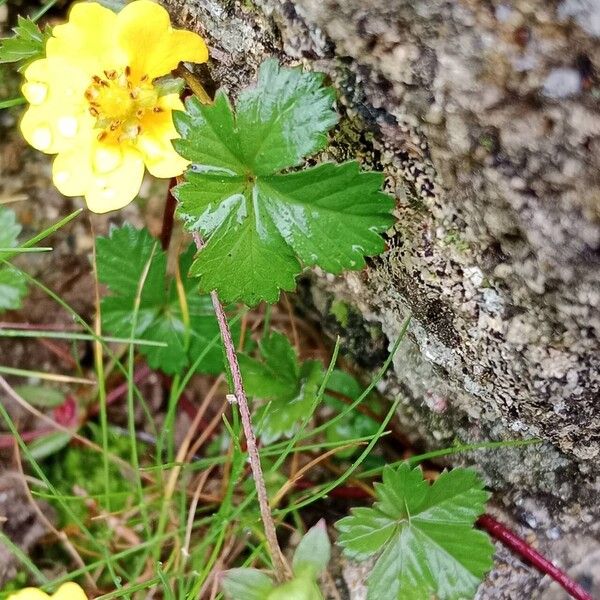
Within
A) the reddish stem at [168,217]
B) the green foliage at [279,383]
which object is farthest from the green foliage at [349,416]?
the reddish stem at [168,217]

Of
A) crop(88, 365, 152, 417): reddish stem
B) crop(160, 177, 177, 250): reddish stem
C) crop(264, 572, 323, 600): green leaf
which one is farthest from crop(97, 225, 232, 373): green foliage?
crop(264, 572, 323, 600): green leaf

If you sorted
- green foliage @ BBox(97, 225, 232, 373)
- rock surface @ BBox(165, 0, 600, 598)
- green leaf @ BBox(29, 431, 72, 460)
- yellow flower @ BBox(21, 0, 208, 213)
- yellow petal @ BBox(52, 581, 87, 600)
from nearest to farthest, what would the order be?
rock surface @ BBox(165, 0, 600, 598), yellow flower @ BBox(21, 0, 208, 213), yellow petal @ BBox(52, 581, 87, 600), green foliage @ BBox(97, 225, 232, 373), green leaf @ BBox(29, 431, 72, 460)

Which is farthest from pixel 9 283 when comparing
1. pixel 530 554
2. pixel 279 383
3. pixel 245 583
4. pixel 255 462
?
pixel 530 554

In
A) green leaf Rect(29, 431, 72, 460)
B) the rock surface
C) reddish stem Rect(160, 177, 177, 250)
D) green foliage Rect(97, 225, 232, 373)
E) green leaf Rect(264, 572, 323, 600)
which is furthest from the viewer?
green leaf Rect(29, 431, 72, 460)

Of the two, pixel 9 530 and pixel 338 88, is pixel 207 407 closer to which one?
pixel 9 530

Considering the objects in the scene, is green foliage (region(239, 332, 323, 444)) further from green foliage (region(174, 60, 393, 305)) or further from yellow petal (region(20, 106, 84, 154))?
yellow petal (region(20, 106, 84, 154))

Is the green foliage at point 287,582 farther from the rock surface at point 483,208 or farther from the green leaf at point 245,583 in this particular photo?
the rock surface at point 483,208
